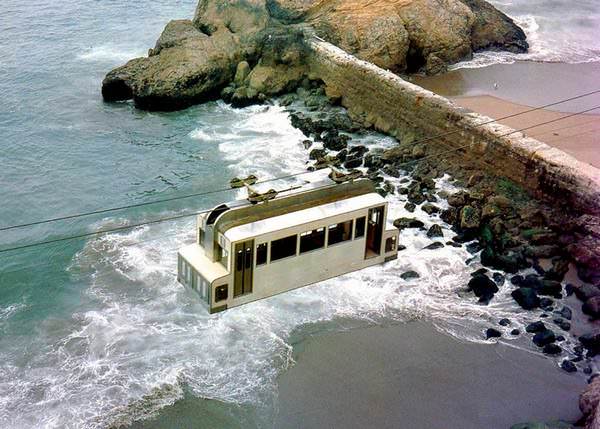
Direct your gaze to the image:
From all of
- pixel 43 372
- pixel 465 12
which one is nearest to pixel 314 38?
pixel 465 12

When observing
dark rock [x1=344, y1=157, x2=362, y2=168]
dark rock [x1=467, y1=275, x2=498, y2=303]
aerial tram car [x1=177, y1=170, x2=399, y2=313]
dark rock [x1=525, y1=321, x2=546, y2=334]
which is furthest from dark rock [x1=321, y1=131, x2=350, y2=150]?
aerial tram car [x1=177, y1=170, x2=399, y2=313]

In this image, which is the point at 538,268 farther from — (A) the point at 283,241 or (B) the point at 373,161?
(A) the point at 283,241

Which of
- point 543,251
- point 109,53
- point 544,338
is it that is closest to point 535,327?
point 544,338

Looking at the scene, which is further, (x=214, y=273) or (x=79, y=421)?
(x=79, y=421)

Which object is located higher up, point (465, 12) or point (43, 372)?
point (465, 12)

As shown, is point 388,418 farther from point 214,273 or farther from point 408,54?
point 408,54
